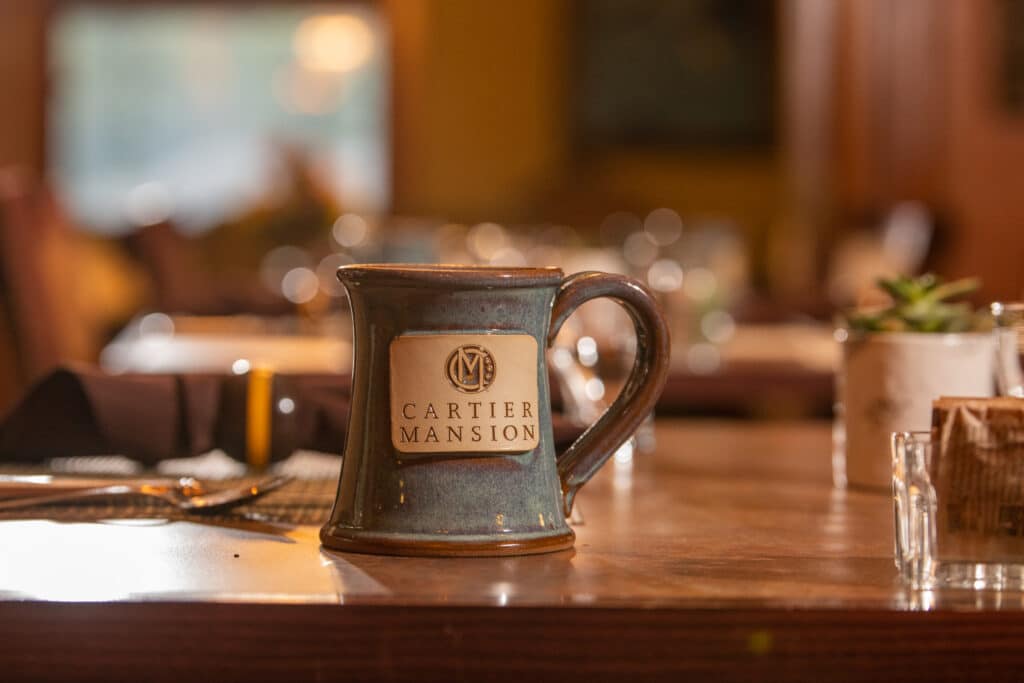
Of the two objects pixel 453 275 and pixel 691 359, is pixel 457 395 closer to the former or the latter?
pixel 453 275

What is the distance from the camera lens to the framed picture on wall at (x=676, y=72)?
22.9ft

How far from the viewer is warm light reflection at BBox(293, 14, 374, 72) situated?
24.6ft

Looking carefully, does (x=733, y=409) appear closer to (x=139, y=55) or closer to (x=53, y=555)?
(x=53, y=555)

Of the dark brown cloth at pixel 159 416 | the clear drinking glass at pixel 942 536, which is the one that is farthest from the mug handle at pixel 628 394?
the dark brown cloth at pixel 159 416

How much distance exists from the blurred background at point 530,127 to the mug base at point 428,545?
13.7ft

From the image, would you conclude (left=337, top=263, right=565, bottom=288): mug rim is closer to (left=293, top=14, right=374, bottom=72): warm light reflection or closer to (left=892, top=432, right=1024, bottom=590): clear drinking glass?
(left=892, top=432, right=1024, bottom=590): clear drinking glass

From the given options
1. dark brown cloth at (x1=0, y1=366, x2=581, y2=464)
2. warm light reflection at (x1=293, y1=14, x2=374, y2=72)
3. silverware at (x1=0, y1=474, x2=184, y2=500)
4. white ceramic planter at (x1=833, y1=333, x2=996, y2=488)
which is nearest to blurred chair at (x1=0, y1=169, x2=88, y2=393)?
dark brown cloth at (x1=0, y1=366, x2=581, y2=464)

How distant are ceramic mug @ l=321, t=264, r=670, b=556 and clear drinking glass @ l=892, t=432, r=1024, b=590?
0.16 metres

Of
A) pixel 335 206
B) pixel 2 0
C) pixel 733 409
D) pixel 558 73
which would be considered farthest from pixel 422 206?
pixel 733 409

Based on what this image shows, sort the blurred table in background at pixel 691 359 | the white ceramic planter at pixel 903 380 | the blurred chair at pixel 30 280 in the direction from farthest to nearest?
the blurred chair at pixel 30 280, the blurred table in background at pixel 691 359, the white ceramic planter at pixel 903 380

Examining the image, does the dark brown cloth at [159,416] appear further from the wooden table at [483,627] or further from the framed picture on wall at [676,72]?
the framed picture on wall at [676,72]

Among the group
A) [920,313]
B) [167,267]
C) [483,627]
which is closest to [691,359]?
[920,313]

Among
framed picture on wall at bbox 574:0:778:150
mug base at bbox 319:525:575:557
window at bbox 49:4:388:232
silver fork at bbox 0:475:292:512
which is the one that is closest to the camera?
mug base at bbox 319:525:575:557

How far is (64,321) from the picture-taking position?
2.36 m
